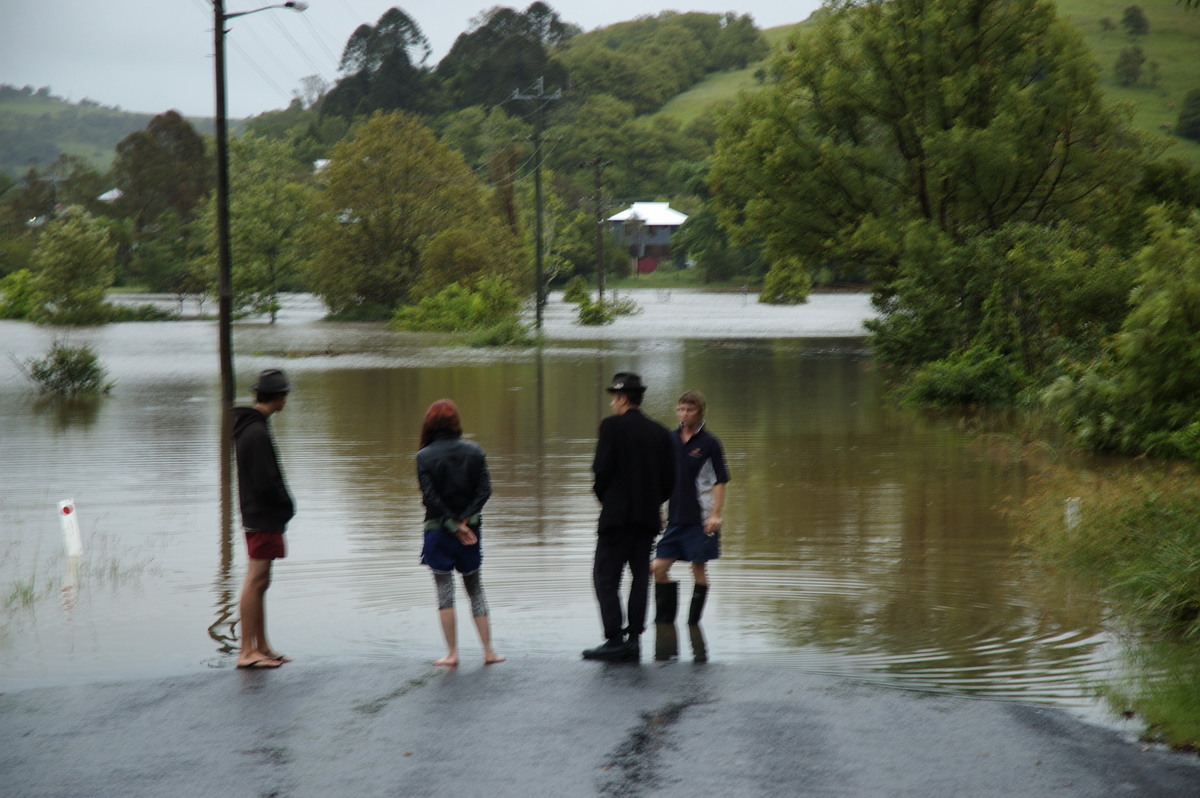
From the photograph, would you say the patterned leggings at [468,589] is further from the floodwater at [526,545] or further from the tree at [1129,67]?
the tree at [1129,67]

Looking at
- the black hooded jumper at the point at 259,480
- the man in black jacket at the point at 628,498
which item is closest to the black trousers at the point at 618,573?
the man in black jacket at the point at 628,498

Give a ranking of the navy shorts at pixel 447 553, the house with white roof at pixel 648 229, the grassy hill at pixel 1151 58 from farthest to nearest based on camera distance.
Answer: the house with white roof at pixel 648 229 → the grassy hill at pixel 1151 58 → the navy shorts at pixel 447 553

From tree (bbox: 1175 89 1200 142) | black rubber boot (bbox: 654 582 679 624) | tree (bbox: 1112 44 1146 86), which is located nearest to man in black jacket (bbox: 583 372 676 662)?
black rubber boot (bbox: 654 582 679 624)

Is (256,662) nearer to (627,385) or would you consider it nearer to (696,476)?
(627,385)

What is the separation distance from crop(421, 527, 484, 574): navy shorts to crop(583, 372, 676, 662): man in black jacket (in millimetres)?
747

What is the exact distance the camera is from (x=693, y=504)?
8312 mm

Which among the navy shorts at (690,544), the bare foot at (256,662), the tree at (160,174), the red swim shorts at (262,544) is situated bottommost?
the bare foot at (256,662)

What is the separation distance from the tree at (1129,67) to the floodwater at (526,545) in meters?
123

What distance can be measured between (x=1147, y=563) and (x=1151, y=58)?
150707mm

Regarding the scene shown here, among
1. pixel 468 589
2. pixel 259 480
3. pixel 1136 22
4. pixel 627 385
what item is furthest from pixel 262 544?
pixel 1136 22

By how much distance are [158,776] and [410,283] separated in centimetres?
6364

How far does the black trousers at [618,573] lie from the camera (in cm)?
770

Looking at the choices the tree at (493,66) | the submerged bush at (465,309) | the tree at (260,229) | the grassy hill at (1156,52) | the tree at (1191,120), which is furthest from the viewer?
the tree at (493,66)

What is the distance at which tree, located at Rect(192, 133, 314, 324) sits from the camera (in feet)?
228
